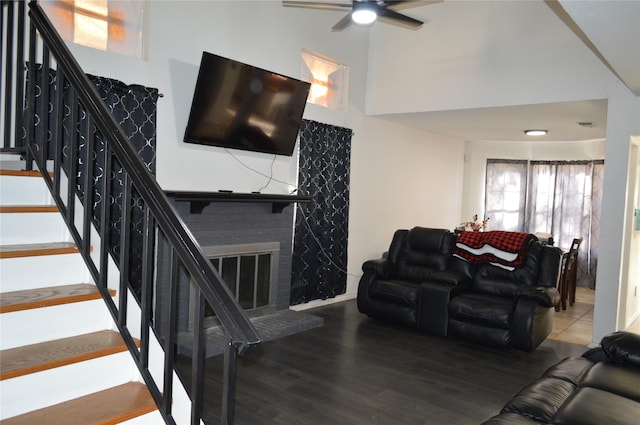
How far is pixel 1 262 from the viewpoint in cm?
210

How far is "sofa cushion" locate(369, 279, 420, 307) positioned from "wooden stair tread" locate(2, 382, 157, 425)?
11.1 feet

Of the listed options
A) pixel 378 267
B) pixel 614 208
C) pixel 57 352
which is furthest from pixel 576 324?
pixel 57 352

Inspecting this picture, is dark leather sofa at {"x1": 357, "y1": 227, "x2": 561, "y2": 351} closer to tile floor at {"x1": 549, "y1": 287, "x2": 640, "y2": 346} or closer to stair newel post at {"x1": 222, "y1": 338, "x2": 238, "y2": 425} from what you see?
tile floor at {"x1": 549, "y1": 287, "x2": 640, "y2": 346}

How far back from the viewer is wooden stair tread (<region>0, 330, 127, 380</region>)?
177 cm

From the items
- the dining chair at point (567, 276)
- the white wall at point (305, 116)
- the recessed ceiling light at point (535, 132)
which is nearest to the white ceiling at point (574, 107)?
Result: the recessed ceiling light at point (535, 132)

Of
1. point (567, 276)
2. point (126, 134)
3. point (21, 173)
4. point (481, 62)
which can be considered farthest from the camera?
point (567, 276)

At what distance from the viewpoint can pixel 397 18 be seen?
412 centimetres

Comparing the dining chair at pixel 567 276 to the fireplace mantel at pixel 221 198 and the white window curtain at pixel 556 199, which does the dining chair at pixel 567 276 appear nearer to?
the white window curtain at pixel 556 199

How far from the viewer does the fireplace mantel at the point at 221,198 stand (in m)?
3.97

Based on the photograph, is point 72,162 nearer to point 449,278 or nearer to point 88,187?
point 88,187

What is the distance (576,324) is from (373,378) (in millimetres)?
3110

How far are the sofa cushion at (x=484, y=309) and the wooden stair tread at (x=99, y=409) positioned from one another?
3356mm

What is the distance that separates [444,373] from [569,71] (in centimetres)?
321

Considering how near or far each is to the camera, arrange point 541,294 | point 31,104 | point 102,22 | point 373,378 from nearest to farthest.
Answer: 1. point 31,104
2. point 373,378
3. point 102,22
4. point 541,294
